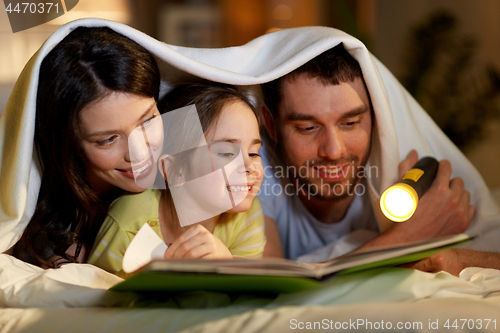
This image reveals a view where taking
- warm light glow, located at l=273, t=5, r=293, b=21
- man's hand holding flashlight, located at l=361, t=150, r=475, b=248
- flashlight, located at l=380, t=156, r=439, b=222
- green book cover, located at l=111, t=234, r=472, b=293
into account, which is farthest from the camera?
warm light glow, located at l=273, t=5, r=293, b=21

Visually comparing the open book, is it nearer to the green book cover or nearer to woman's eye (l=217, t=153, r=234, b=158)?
the green book cover

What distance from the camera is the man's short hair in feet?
2.68

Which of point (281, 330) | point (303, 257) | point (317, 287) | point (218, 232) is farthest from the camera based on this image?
point (303, 257)

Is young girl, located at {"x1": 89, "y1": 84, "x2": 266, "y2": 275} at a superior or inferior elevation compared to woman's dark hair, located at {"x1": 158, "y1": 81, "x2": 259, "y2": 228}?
inferior

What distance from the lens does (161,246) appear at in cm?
66

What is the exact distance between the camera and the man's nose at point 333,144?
32.1 inches

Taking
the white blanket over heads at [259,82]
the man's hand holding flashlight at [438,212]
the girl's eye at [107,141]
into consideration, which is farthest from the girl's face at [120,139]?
the man's hand holding flashlight at [438,212]

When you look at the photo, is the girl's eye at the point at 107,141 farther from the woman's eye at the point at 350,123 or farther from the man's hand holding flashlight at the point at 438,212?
the man's hand holding flashlight at the point at 438,212

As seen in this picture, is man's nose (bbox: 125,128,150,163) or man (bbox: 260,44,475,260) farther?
man (bbox: 260,44,475,260)

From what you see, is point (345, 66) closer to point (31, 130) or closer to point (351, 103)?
point (351, 103)

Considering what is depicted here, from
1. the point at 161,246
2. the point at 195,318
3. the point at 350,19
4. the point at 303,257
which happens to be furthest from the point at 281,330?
the point at 350,19

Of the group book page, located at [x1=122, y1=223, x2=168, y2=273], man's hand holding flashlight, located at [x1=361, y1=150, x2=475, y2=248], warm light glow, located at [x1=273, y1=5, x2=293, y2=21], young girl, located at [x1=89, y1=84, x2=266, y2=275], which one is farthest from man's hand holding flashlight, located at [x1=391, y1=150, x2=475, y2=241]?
warm light glow, located at [x1=273, y1=5, x2=293, y2=21]

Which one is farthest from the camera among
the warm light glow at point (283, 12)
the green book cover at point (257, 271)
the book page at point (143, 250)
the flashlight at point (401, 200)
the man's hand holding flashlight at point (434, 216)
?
the warm light glow at point (283, 12)

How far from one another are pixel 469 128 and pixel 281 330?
5.05ft
